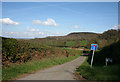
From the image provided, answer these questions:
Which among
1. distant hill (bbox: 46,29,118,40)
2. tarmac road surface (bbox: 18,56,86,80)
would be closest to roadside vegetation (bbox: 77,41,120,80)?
tarmac road surface (bbox: 18,56,86,80)

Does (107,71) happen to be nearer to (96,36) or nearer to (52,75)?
(52,75)

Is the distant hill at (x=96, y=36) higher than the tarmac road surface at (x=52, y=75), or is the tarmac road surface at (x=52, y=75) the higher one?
the distant hill at (x=96, y=36)

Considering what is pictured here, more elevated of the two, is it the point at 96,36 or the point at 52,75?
the point at 96,36

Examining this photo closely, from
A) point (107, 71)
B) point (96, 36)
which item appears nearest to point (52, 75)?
point (107, 71)

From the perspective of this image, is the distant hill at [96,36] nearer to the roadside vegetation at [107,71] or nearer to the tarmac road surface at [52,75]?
the roadside vegetation at [107,71]

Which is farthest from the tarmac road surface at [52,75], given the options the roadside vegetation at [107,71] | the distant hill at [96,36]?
the distant hill at [96,36]

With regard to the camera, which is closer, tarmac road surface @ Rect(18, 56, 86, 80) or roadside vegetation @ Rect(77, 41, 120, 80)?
roadside vegetation @ Rect(77, 41, 120, 80)

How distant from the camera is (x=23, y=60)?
9852 millimetres

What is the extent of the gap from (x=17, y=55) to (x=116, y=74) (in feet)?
25.3

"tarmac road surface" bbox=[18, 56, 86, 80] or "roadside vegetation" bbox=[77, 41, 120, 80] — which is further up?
"roadside vegetation" bbox=[77, 41, 120, 80]

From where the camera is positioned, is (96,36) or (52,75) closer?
(52,75)

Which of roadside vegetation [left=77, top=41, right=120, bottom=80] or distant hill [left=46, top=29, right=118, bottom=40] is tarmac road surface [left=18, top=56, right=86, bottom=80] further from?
distant hill [left=46, top=29, right=118, bottom=40]

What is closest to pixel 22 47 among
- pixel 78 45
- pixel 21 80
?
pixel 21 80

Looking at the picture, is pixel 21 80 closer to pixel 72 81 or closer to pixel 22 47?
pixel 72 81
